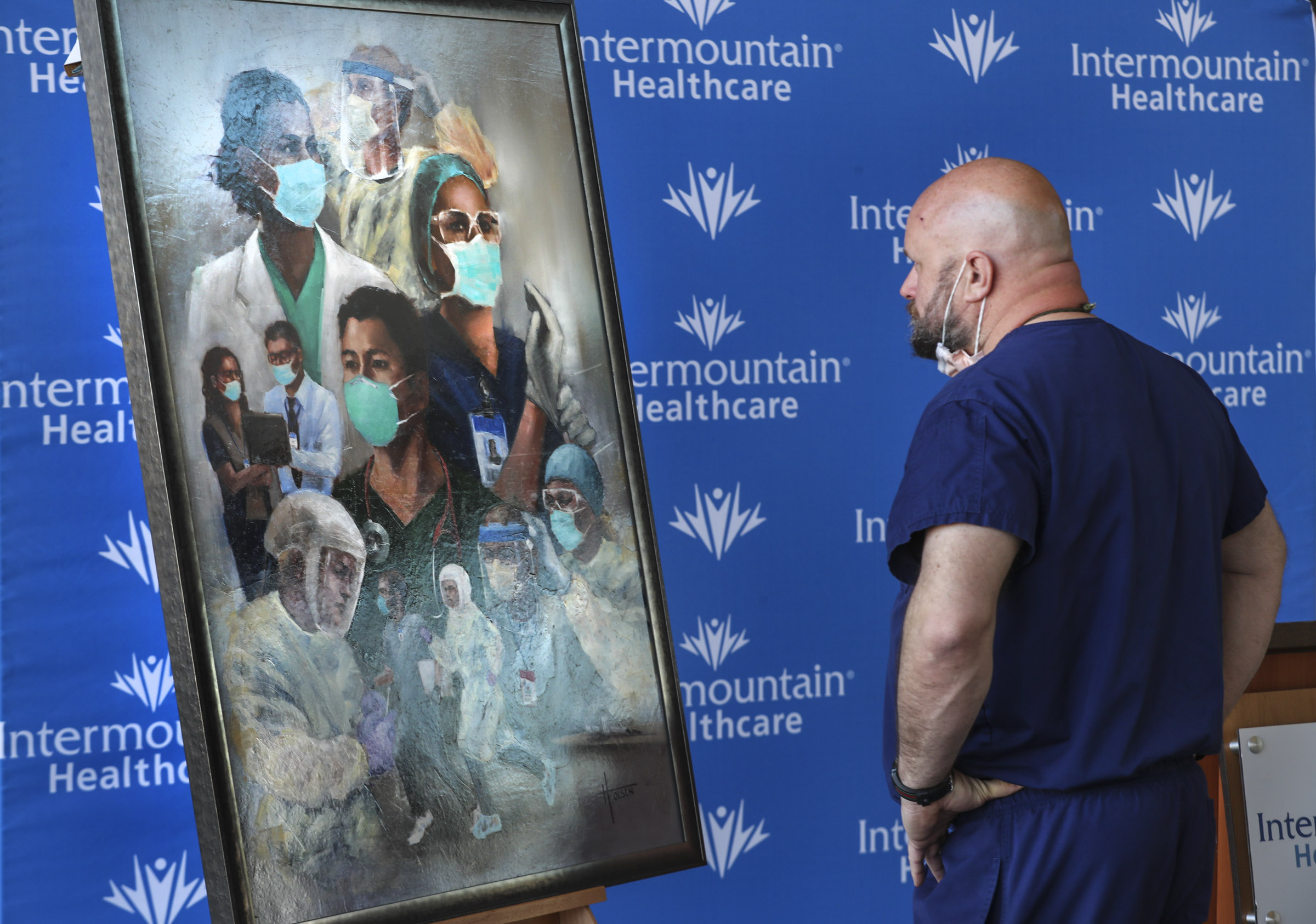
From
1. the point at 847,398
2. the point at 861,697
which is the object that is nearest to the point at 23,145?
the point at 847,398

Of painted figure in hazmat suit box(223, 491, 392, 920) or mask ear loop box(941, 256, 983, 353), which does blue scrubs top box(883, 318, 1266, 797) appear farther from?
painted figure in hazmat suit box(223, 491, 392, 920)

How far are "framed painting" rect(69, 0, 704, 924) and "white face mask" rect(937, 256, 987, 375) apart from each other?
0.45m

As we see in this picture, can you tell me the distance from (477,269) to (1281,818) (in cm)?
154

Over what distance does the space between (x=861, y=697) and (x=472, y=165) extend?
152 centimetres

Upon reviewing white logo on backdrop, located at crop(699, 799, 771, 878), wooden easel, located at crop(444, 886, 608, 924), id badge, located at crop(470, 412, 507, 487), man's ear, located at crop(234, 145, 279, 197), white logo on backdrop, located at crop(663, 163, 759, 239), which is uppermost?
white logo on backdrop, located at crop(663, 163, 759, 239)

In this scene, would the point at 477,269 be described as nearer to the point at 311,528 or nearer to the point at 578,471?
the point at 578,471

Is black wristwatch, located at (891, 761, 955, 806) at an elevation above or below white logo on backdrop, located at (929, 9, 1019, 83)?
below

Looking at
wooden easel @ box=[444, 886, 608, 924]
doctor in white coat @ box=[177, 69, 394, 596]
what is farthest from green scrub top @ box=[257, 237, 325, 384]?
wooden easel @ box=[444, 886, 608, 924]

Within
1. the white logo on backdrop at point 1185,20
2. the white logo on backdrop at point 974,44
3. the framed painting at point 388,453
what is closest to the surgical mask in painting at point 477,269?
the framed painting at point 388,453

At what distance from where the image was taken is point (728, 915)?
87.1 inches

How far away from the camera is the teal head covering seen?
1.29 m

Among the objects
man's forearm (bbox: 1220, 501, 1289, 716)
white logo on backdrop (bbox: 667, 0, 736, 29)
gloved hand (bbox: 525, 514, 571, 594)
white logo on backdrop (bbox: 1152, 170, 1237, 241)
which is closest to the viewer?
gloved hand (bbox: 525, 514, 571, 594)

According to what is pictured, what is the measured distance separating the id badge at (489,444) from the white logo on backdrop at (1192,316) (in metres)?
1.89

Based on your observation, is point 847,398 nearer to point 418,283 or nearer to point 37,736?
point 418,283
